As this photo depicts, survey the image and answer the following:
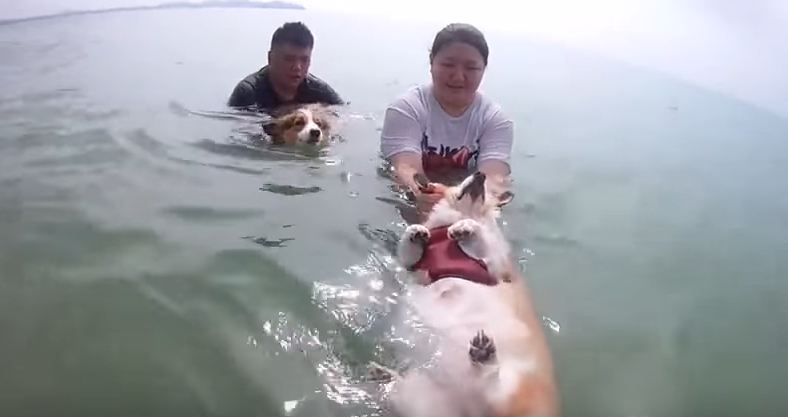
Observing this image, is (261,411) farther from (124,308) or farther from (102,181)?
(102,181)

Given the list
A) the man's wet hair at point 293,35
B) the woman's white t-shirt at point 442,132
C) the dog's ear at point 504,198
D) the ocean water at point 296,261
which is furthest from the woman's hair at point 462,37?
the man's wet hair at point 293,35

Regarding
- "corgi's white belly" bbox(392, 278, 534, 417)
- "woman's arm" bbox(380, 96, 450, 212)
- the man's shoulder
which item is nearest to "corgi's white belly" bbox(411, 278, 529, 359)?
"corgi's white belly" bbox(392, 278, 534, 417)

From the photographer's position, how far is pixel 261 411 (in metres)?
1.93

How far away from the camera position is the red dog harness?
2.47 metres

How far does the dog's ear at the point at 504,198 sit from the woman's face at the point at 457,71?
495 millimetres

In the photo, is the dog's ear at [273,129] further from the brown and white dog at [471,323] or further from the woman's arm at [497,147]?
the brown and white dog at [471,323]

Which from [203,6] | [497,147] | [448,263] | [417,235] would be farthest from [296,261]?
[203,6]

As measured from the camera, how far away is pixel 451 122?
3682mm

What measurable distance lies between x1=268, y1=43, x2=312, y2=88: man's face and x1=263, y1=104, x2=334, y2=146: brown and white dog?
1.19 ft

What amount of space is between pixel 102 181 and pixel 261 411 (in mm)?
1946

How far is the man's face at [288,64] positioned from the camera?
481 centimetres

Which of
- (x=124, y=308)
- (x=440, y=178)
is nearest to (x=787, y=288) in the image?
(x=440, y=178)

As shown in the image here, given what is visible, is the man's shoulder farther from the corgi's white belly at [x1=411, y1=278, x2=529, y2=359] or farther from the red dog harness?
the corgi's white belly at [x1=411, y1=278, x2=529, y2=359]

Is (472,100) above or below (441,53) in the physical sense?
below
